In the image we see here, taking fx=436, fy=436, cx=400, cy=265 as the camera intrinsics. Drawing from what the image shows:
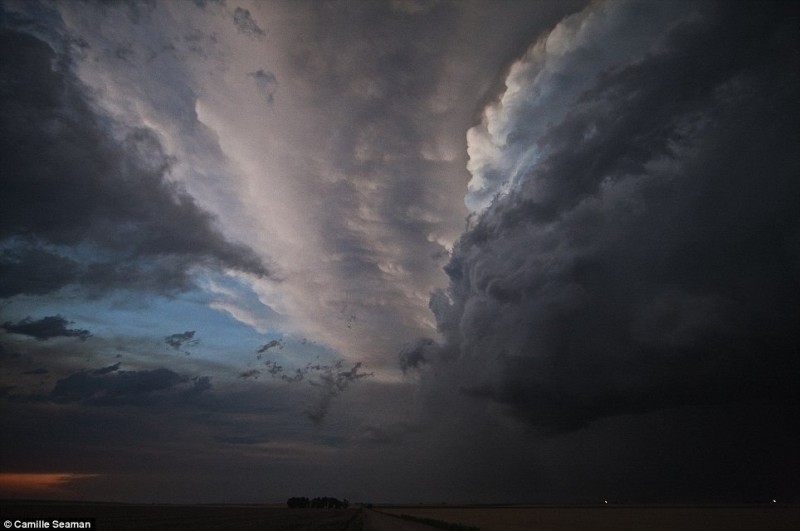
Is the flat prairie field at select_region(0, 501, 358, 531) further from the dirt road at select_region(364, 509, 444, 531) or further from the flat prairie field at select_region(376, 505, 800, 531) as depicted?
the flat prairie field at select_region(376, 505, 800, 531)

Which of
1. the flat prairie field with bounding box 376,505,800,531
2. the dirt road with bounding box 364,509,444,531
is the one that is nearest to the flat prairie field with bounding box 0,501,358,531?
the dirt road with bounding box 364,509,444,531

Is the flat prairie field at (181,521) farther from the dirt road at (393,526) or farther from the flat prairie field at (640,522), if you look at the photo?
the flat prairie field at (640,522)

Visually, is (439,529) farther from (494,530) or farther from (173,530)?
(173,530)

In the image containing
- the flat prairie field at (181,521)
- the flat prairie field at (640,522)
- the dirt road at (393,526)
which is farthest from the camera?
the flat prairie field at (640,522)

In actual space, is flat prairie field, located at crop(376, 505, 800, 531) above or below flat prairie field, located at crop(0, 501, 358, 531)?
below

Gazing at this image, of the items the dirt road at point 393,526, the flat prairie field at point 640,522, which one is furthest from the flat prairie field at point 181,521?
the flat prairie field at point 640,522

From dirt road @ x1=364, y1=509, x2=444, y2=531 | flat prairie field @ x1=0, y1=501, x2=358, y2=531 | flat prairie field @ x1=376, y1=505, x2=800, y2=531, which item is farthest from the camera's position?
flat prairie field @ x1=376, y1=505, x2=800, y2=531

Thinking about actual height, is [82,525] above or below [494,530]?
above

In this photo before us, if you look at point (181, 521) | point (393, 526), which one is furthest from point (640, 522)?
point (181, 521)

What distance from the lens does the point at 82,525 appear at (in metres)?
48.4

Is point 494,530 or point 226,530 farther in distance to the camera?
point 494,530

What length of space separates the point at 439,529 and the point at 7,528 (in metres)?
62.8

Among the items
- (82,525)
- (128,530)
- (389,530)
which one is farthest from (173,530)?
(389,530)

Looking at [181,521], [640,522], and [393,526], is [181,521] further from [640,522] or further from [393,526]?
[640,522]
